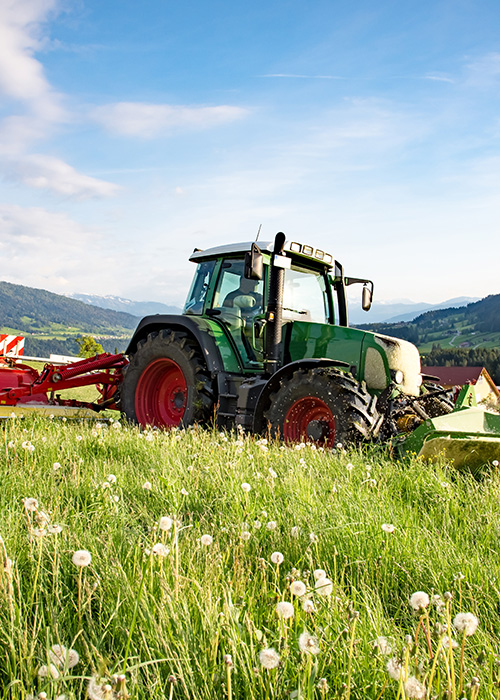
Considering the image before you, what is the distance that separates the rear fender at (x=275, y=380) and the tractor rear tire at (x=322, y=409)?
0.23ft

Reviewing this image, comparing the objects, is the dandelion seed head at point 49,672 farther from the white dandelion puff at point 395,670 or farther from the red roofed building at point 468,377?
the red roofed building at point 468,377

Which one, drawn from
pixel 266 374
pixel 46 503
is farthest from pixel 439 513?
pixel 266 374

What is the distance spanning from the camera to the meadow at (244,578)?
143cm

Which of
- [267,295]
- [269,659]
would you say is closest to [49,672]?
[269,659]

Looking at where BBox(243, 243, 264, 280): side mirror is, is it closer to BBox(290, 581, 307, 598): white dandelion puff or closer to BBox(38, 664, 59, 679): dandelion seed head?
BBox(290, 581, 307, 598): white dandelion puff

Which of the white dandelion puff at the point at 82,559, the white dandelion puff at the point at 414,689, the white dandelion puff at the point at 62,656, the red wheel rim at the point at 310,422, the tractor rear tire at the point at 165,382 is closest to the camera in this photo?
the white dandelion puff at the point at 414,689

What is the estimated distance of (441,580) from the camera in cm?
235

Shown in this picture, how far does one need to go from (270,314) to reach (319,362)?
39.0 inches

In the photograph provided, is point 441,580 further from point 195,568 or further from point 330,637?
point 195,568

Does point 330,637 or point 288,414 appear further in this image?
point 288,414

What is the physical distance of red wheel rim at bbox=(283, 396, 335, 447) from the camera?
5605 millimetres

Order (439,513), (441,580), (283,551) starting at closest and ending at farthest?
(441,580)
(283,551)
(439,513)

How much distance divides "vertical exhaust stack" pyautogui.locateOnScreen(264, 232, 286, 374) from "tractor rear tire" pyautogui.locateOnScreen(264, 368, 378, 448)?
557 millimetres

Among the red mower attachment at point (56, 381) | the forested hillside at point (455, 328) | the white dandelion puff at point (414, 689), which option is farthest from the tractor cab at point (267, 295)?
the forested hillside at point (455, 328)
